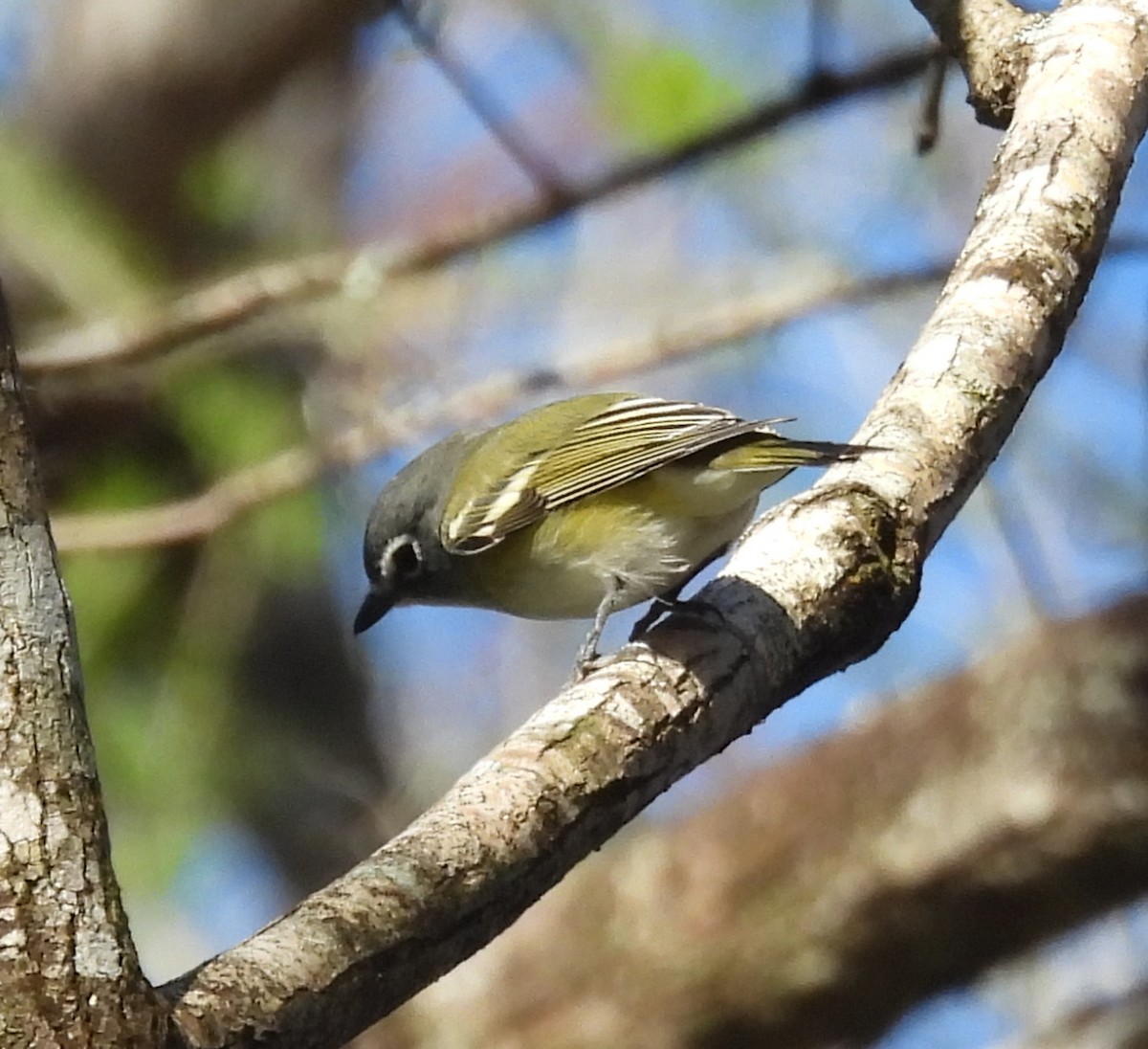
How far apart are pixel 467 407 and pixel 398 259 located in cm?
51

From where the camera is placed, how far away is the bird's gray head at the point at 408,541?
11.3ft

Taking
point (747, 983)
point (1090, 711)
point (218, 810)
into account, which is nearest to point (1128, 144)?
point (1090, 711)

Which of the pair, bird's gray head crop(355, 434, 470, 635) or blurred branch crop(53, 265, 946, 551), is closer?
bird's gray head crop(355, 434, 470, 635)

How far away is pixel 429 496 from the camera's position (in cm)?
346

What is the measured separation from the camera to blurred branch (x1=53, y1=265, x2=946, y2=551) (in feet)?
13.4

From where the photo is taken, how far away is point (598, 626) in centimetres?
284

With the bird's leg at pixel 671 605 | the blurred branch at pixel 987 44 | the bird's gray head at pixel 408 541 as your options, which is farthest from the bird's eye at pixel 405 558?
the blurred branch at pixel 987 44

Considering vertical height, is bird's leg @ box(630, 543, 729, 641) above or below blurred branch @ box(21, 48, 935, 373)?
below

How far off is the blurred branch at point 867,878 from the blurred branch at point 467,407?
1.12 m

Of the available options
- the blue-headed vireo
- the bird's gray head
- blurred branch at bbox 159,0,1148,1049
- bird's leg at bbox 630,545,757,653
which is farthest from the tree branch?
the bird's gray head

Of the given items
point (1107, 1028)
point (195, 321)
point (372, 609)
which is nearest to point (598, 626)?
point (372, 609)

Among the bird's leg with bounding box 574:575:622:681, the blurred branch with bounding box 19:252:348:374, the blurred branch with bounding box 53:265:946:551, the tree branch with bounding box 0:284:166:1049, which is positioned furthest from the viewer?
the blurred branch with bounding box 53:265:946:551

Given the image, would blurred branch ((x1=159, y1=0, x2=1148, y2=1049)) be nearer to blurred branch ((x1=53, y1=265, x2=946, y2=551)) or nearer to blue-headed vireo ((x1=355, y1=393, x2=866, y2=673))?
blue-headed vireo ((x1=355, y1=393, x2=866, y2=673))

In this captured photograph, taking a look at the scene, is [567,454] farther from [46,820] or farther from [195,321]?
[46,820]
